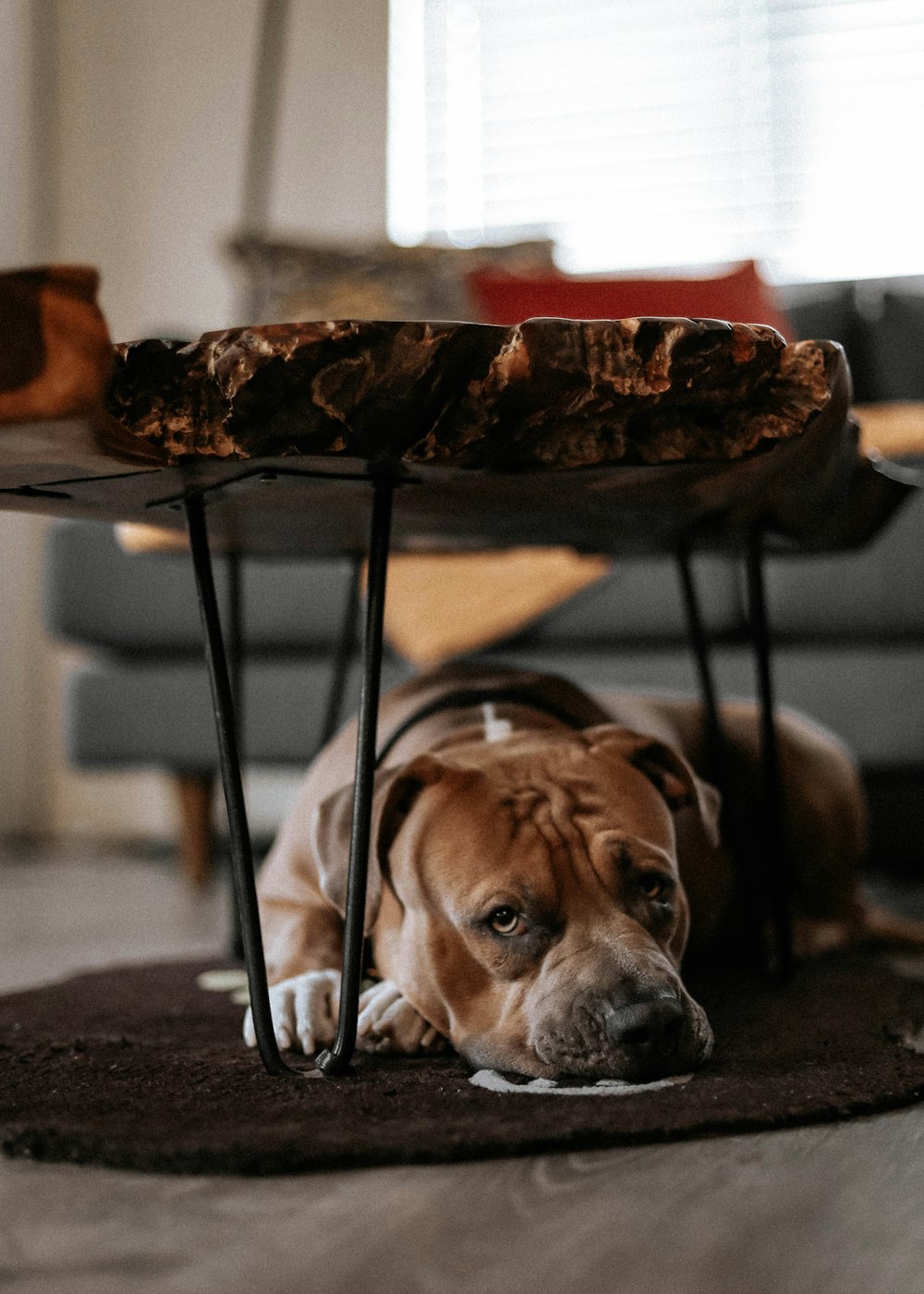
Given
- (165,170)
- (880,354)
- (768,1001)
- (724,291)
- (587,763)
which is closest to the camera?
(587,763)

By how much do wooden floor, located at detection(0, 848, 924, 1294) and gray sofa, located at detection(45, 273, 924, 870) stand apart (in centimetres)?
147

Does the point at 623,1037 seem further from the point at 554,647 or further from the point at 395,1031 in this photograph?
the point at 554,647

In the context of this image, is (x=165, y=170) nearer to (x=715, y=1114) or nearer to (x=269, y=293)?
(x=269, y=293)

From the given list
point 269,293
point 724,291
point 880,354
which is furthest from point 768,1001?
point 269,293

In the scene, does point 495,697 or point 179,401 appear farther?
point 495,697

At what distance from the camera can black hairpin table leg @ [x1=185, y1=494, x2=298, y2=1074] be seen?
109 centimetres

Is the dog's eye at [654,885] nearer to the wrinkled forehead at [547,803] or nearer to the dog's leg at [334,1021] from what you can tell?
the wrinkled forehead at [547,803]

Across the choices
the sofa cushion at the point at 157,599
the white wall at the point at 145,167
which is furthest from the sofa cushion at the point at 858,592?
the white wall at the point at 145,167

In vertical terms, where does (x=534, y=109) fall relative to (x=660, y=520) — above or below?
above

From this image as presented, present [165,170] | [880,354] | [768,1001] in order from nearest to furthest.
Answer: [768,1001], [880,354], [165,170]

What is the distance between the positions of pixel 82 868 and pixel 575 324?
92.2 inches

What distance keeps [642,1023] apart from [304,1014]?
33cm

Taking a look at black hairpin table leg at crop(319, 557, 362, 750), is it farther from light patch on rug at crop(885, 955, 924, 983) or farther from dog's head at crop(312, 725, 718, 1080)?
light patch on rug at crop(885, 955, 924, 983)

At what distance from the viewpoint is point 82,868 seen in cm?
303
